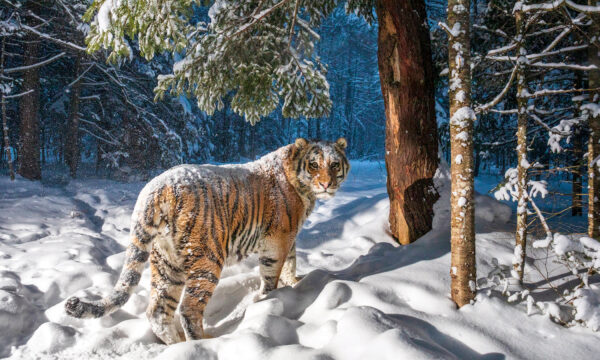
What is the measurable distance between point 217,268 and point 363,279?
1.43 m

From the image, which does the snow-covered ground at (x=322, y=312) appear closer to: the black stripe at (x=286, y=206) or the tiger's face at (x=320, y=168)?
the black stripe at (x=286, y=206)

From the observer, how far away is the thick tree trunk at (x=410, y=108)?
471 cm

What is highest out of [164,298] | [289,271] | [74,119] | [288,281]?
[74,119]

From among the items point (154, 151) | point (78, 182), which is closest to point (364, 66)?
point (154, 151)

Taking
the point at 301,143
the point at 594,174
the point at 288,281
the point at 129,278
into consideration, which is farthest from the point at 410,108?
the point at 129,278

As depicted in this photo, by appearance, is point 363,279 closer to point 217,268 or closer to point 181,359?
point 217,268

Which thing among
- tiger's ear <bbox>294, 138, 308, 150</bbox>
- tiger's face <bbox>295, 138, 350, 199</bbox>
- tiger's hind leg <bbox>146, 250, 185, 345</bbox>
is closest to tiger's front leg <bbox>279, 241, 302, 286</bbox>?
tiger's face <bbox>295, 138, 350, 199</bbox>

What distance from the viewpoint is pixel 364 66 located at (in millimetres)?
33188

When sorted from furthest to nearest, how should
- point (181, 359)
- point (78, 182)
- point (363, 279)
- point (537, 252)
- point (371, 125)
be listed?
point (371, 125)
point (78, 182)
point (537, 252)
point (363, 279)
point (181, 359)

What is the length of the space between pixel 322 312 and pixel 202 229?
1.24 m

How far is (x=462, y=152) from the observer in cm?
268

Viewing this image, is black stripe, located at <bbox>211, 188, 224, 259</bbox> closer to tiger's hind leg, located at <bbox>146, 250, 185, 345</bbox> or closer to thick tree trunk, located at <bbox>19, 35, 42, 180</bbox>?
tiger's hind leg, located at <bbox>146, 250, 185, 345</bbox>

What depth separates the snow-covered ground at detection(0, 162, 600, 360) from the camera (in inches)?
90.6

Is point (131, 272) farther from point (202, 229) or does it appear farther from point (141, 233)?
point (202, 229)
